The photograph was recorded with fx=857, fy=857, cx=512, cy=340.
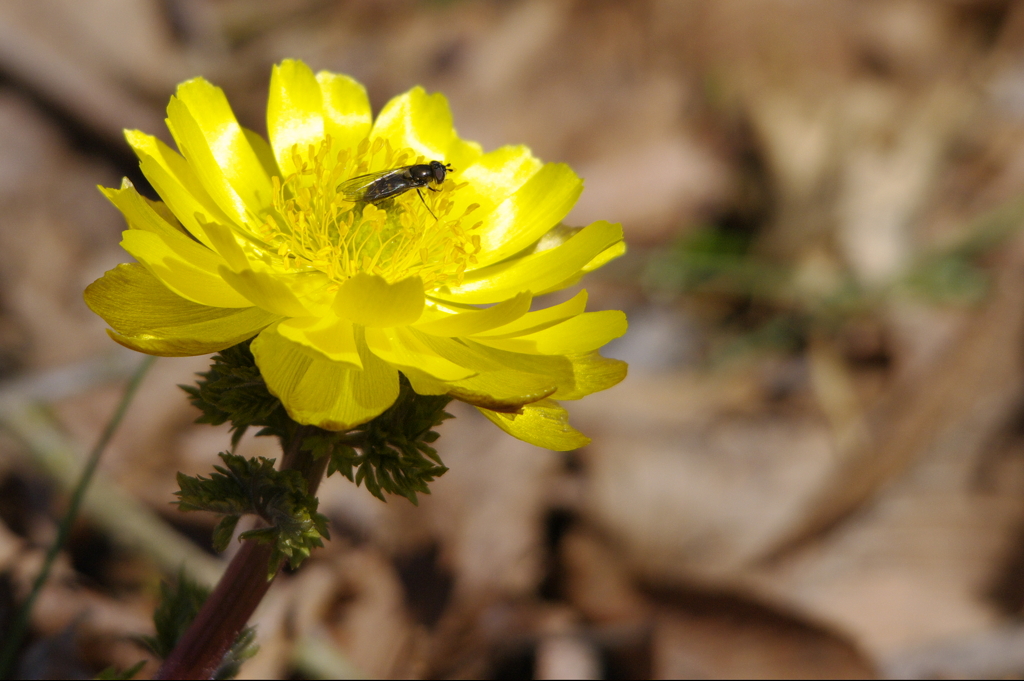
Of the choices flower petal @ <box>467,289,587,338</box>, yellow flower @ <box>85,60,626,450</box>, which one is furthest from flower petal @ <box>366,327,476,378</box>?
flower petal @ <box>467,289,587,338</box>

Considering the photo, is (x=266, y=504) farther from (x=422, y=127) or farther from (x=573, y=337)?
(x=422, y=127)

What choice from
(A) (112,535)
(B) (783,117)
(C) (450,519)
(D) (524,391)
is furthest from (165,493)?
(B) (783,117)

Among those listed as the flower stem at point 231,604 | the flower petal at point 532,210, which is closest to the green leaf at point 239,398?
the flower stem at point 231,604

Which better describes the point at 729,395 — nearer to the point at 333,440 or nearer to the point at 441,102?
the point at 441,102

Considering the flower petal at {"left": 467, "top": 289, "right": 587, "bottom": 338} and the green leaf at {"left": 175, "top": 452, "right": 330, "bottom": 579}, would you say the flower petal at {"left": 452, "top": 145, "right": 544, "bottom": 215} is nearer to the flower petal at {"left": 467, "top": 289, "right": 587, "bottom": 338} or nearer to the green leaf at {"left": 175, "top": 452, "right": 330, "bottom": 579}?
the flower petal at {"left": 467, "top": 289, "right": 587, "bottom": 338}

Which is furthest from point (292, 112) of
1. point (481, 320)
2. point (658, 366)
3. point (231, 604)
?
point (658, 366)
